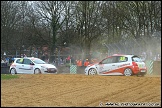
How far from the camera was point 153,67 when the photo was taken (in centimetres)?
2628

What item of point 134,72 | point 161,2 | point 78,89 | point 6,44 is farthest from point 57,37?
point 78,89

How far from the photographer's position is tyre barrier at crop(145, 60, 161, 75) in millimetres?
25858

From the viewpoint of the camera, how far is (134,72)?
19922mm

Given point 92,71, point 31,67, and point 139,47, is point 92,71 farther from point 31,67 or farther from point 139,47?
point 139,47

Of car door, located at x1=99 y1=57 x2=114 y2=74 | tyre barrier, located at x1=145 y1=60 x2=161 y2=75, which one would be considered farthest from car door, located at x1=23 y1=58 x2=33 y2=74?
tyre barrier, located at x1=145 y1=60 x2=161 y2=75

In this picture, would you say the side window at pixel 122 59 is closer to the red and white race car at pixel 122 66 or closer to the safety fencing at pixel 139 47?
the red and white race car at pixel 122 66

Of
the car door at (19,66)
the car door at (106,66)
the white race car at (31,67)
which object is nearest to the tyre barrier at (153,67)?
the car door at (106,66)

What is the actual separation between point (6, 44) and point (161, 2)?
19.8 m

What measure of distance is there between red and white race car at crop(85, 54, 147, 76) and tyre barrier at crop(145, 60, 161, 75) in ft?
17.4

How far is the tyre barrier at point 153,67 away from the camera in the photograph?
25858 millimetres

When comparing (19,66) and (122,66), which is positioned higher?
(122,66)

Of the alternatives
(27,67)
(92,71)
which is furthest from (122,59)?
(27,67)

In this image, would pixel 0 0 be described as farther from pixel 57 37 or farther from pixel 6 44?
pixel 57 37

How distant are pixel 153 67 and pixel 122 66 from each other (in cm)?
691
